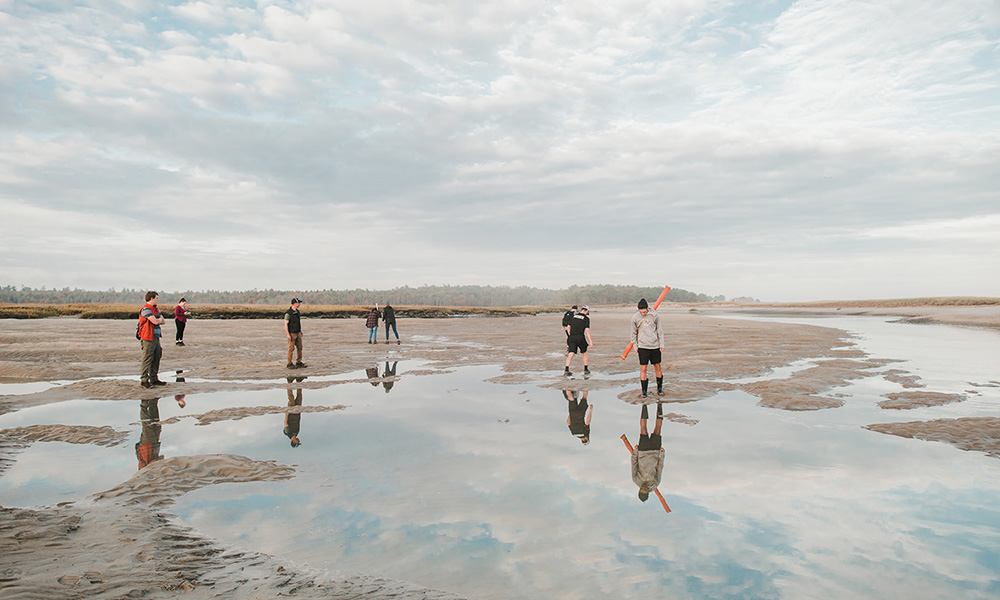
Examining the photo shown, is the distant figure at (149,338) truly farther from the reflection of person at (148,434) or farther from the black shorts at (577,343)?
the black shorts at (577,343)

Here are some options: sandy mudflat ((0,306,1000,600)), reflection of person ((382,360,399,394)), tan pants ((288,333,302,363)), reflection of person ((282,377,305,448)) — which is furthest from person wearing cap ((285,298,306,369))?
reflection of person ((282,377,305,448))

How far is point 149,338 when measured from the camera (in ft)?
46.9

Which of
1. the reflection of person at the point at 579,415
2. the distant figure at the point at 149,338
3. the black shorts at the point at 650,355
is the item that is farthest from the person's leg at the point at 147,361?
the black shorts at the point at 650,355

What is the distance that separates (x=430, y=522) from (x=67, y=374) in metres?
17.8

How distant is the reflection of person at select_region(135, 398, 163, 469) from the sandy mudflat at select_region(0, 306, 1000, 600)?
0.52 m

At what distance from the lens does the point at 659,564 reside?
4.91 meters

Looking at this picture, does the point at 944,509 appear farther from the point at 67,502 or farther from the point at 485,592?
the point at 67,502

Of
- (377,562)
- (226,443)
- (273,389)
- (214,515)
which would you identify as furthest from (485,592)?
(273,389)

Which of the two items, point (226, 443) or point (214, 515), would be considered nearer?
point (214, 515)

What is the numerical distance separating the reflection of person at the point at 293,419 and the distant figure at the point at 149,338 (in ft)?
12.7

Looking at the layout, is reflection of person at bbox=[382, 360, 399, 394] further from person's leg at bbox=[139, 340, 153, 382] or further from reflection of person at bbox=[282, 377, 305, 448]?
person's leg at bbox=[139, 340, 153, 382]

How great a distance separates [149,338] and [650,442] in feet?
44.6

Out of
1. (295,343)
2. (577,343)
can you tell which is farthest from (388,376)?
(577,343)

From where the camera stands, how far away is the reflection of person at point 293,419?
9469 mm
